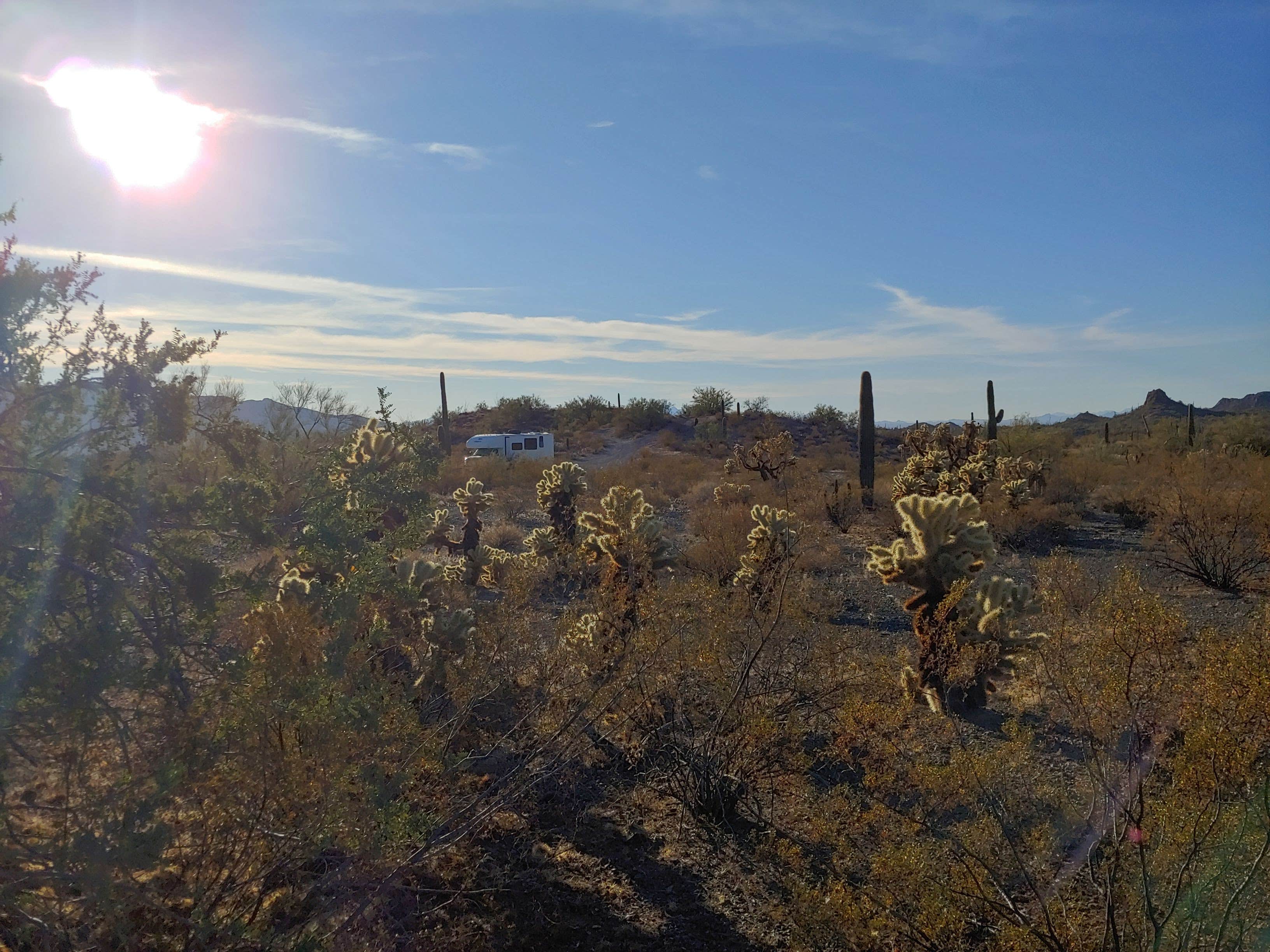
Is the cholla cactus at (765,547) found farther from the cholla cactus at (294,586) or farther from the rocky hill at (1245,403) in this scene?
the rocky hill at (1245,403)

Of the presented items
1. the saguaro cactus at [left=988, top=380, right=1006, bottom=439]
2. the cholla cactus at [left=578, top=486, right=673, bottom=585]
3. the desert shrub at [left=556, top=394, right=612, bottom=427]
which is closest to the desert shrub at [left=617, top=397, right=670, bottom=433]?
the desert shrub at [left=556, top=394, right=612, bottom=427]

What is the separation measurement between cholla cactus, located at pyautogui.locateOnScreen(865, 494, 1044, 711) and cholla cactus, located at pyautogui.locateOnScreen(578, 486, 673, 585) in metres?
1.99

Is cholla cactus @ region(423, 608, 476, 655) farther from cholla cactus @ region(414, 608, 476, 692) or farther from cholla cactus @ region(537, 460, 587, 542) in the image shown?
cholla cactus @ region(537, 460, 587, 542)

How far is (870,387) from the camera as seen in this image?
20000 millimetres

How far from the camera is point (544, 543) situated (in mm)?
11664

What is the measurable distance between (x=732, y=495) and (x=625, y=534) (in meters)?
10.7

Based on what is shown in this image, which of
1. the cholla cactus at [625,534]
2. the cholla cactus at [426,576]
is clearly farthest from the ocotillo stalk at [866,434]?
the cholla cactus at [426,576]

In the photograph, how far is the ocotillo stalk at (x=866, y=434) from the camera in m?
19.1

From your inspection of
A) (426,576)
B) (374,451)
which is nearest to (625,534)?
(426,576)

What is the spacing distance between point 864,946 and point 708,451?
112ft

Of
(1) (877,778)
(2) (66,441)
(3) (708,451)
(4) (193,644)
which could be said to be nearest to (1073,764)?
(1) (877,778)

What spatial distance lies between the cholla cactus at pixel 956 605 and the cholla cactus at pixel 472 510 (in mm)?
5839

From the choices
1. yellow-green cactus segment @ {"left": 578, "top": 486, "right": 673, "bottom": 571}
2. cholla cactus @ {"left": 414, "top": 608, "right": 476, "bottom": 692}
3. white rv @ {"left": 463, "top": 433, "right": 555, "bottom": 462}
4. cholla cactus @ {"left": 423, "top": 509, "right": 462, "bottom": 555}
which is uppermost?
white rv @ {"left": 463, "top": 433, "right": 555, "bottom": 462}

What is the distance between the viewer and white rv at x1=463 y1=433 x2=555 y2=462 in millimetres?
36875
